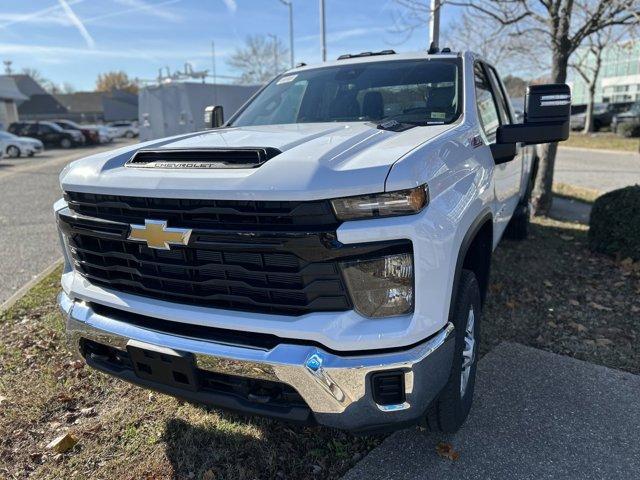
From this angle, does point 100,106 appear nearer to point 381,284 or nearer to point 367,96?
point 367,96

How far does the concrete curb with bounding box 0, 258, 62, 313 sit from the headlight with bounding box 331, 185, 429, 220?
401 cm

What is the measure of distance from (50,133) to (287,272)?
114 ft

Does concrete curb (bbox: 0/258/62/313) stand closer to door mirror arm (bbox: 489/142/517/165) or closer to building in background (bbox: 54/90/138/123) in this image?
door mirror arm (bbox: 489/142/517/165)

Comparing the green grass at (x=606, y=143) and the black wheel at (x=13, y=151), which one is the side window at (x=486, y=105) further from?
the black wheel at (x=13, y=151)

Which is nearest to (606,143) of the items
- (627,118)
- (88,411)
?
(627,118)

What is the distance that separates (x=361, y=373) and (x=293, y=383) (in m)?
0.27

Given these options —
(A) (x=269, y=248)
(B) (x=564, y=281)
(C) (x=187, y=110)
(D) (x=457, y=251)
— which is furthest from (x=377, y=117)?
(C) (x=187, y=110)

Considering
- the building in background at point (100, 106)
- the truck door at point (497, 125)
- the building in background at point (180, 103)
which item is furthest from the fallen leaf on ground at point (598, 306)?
the building in background at point (100, 106)

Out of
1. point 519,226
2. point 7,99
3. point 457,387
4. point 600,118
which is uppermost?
point 7,99

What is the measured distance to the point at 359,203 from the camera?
6.31ft

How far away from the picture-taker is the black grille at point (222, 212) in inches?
75.6

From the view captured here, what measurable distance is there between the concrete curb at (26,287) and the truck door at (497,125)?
4272 millimetres

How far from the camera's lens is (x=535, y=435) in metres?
2.69

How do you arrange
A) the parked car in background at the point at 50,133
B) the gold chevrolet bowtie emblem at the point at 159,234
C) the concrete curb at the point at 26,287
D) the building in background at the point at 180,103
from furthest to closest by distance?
the parked car in background at the point at 50,133 → the building in background at the point at 180,103 → the concrete curb at the point at 26,287 → the gold chevrolet bowtie emblem at the point at 159,234
